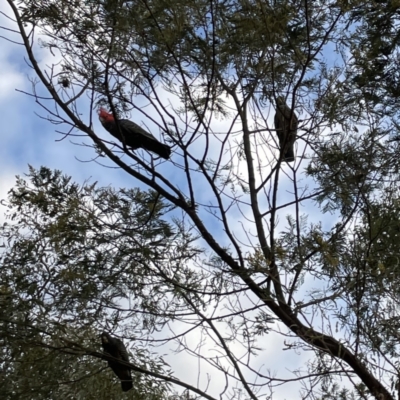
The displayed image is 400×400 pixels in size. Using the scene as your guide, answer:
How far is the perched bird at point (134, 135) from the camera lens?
3389mm

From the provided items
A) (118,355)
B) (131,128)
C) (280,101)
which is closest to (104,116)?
(131,128)

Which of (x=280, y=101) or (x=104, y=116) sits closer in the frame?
(x=280, y=101)

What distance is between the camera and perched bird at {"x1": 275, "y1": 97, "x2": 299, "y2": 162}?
3.09m

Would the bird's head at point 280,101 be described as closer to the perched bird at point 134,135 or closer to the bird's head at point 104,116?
the perched bird at point 134,135

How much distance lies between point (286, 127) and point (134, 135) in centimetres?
83

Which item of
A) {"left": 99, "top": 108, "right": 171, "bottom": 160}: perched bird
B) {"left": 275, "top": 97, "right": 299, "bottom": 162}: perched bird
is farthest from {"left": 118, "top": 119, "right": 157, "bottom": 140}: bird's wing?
{"left": 275, "top": 97, "right": 299, "bottom": 162}: perched bird

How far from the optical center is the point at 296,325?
2977 millimetres

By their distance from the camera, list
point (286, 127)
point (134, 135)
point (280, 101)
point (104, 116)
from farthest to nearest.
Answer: point (104, 116), point (134, 135), point (280, 101), point (286, 127)

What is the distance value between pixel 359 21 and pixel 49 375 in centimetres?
254

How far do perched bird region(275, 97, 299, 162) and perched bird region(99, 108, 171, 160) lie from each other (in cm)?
54

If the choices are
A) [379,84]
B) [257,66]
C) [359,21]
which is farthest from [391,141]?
[257,66]

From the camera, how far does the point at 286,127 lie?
311 centimetres

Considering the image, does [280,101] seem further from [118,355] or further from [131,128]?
[118,355]

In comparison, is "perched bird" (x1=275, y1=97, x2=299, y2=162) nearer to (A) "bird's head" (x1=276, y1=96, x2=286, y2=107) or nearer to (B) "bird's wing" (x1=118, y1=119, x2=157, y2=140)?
(A) "bird's head" (x1=276, y1=96, x2=286, y2=107)
